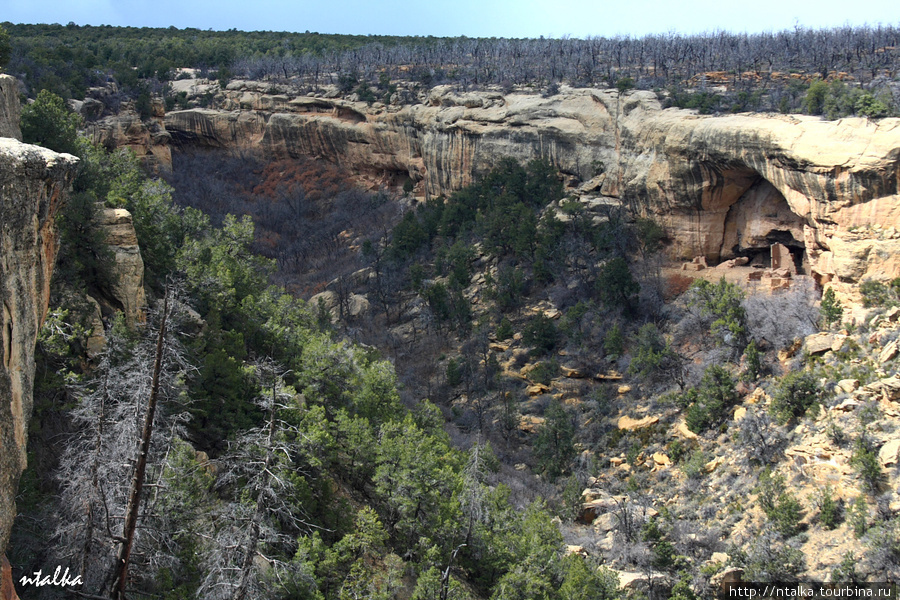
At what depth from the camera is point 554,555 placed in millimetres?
18938

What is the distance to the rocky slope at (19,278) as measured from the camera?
7293mm

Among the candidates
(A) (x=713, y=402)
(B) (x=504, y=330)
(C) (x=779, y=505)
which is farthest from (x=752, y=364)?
(B) (x=504, y=330)

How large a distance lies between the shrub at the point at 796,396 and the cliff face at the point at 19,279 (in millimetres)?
22109

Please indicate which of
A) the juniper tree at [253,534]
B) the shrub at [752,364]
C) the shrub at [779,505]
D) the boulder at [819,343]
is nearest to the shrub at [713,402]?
the shrub at [752,364]

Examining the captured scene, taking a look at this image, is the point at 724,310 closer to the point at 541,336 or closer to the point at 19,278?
the point at 541,336

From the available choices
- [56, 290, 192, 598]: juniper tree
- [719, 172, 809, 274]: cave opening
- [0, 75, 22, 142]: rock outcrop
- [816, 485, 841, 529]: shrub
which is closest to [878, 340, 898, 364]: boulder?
[816, 485, 841, 529]: shrub

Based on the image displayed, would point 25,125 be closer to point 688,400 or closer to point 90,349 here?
point 90,349

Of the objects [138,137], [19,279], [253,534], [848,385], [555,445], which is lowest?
[555,445]

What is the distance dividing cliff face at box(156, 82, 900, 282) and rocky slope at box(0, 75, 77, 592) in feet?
85.5

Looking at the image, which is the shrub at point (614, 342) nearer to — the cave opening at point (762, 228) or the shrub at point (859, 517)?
the cave opening at point (762, 228)

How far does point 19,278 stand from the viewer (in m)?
7.72

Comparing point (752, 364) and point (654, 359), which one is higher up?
point (752, 364)

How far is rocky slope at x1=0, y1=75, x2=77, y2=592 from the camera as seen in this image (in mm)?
7293

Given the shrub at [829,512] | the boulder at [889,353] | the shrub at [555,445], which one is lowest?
the shrub at [555,445]
